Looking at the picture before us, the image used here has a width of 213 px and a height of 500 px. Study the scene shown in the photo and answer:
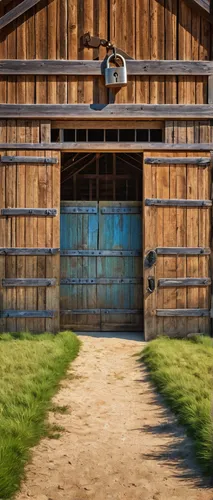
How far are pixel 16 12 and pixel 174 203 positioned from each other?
4.00 metres

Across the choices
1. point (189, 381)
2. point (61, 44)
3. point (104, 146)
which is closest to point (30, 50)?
point (61, 44)

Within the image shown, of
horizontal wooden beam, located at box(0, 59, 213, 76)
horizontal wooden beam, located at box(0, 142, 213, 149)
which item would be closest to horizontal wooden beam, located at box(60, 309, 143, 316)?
horizontal wooden beam, located at box(0, 142, 213, 149)

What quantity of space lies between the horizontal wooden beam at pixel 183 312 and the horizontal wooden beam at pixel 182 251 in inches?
36.5

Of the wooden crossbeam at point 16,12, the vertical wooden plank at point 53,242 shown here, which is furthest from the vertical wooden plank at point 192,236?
the wooden crossbeam at point 16,12

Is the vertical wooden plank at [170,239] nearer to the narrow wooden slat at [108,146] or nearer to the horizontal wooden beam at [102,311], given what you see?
the narrow wooden slat at [108,146]

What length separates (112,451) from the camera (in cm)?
538

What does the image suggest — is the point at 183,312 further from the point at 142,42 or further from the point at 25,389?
the point at 142,42

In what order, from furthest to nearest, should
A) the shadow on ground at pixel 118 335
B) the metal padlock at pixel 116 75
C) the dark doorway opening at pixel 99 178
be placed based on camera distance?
the dark doorway opening at pixel 99 178 → the shadow on ground at pixel 118 335 → the metal padlock at pixel 116 75

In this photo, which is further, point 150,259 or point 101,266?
point 101,266

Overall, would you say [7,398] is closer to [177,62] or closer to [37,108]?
[37,108]

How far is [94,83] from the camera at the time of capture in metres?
10.1

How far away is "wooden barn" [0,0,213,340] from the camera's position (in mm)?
10023

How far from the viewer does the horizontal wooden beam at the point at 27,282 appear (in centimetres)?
1002

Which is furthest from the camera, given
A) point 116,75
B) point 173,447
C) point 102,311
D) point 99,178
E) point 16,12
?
point 99,178
